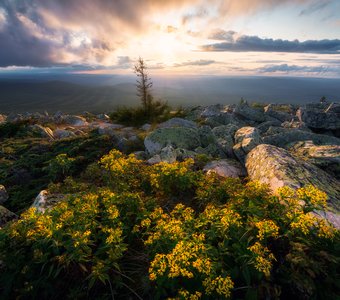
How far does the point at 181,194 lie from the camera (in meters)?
7.27

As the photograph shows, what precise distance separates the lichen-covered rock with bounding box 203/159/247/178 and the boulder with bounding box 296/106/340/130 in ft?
41.2

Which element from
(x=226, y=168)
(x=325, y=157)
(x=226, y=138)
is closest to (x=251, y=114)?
(x=226, y=138)

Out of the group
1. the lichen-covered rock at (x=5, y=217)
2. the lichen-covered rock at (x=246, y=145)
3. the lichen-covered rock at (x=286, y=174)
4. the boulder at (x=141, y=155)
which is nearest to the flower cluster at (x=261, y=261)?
the lichen-covered rock at (x=286, y=174)

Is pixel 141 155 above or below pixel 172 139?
below

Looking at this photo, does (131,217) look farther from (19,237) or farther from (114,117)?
(114,117)

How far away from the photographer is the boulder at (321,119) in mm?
18766

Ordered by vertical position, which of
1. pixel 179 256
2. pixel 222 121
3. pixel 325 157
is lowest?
pixel 222 121

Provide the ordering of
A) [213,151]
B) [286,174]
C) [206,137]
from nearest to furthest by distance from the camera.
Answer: [286,174] → [213,151] → [206,137]

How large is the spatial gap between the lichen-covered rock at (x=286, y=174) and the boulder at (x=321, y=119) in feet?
43.3

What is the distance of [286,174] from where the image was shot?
22.5ft

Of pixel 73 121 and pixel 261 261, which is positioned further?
pixel 73 121

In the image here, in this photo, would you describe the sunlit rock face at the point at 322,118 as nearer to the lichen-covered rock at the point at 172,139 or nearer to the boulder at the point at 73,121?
the lichen-covered rock at the point at 172,139

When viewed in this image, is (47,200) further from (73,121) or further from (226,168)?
(73,121)

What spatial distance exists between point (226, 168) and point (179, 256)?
634 cm
